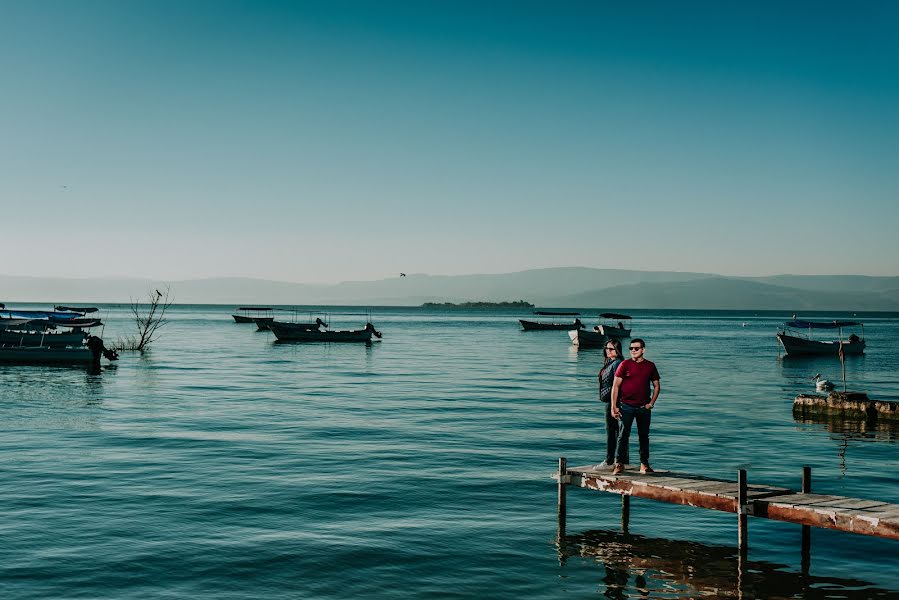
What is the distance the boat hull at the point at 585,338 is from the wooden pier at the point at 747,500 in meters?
70.9

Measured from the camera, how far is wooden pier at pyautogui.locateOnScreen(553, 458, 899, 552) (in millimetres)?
12930

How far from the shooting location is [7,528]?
15.6 metres

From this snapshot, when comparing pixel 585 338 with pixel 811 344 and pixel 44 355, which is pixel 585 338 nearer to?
pixel 811 344

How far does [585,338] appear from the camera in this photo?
87.2m

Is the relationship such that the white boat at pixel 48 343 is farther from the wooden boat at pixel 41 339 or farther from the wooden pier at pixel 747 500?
the wooden pier at pixel 747 500

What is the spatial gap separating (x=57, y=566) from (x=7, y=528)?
2.70 meters

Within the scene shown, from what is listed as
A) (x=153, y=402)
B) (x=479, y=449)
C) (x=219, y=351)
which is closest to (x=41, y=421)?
(x=153, y=402)

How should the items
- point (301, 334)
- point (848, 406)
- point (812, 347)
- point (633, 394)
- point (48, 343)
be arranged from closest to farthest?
point (633, 394) < point (848, 406) < point (48, 343) < point (812, 347) < point (301, 334)

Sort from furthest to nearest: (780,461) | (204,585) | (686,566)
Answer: (780,461) → (686,566) → (204,585)

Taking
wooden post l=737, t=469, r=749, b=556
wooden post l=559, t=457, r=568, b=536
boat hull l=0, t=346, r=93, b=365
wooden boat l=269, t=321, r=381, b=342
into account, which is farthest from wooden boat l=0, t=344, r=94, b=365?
wooden post l=737, t=469, r=749, b=556

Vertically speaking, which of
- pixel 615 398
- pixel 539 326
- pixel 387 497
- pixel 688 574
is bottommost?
pixel 688 574

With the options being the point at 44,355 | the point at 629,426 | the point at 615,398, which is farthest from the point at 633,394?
the point at 44,355

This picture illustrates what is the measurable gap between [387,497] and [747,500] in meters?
7.83

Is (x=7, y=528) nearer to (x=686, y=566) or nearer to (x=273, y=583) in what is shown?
(x=273, y=583)
